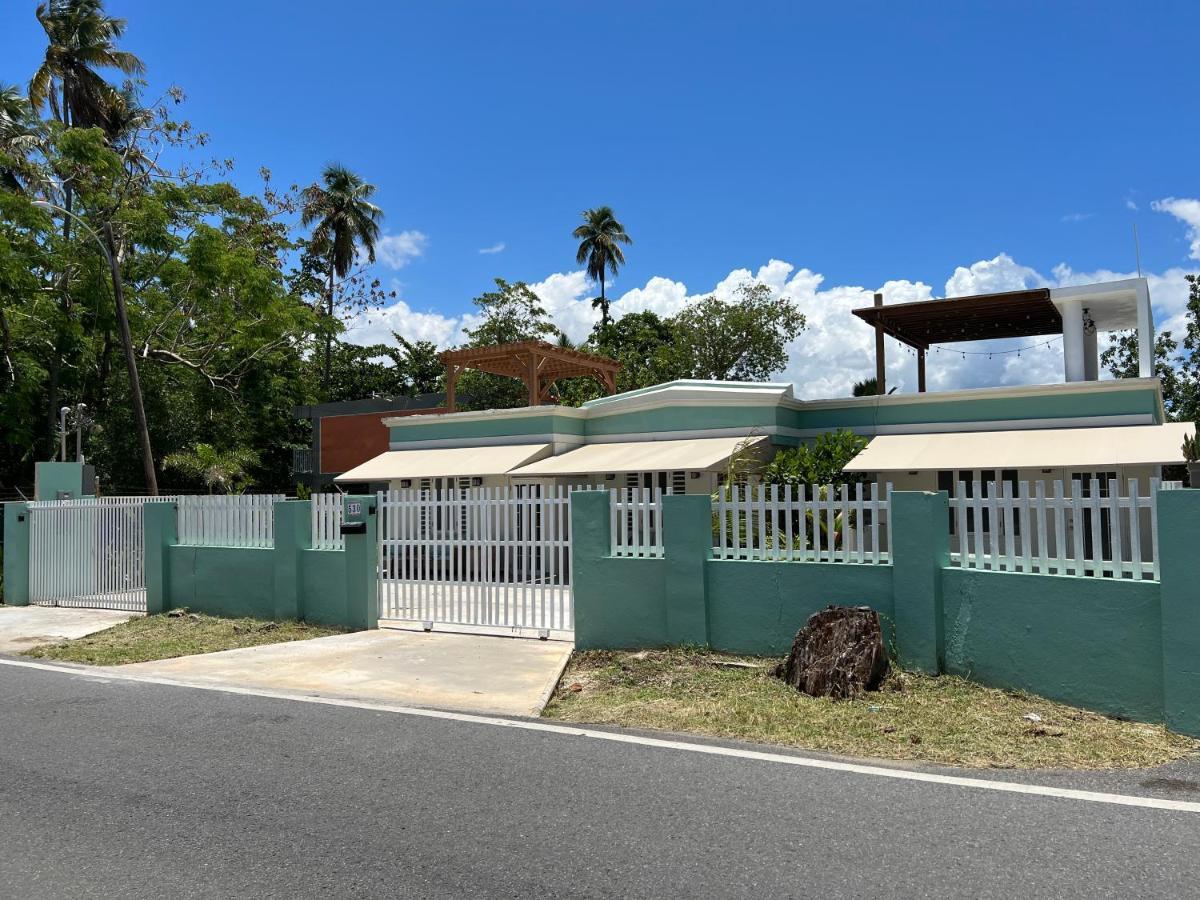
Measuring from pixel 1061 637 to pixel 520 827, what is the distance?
14.1ft

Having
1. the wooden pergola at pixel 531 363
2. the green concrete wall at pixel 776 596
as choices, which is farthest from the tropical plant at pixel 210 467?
the green concrete wall at pixel 776 596

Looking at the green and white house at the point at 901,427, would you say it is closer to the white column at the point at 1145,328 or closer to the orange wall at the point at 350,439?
the white column at the point at 1145,328

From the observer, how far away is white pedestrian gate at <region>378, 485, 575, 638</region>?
10148 mm

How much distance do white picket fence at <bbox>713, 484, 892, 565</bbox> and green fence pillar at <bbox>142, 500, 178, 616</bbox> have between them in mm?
8246

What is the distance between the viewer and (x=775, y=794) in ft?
16.7

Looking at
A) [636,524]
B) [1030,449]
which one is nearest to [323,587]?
[636,524]

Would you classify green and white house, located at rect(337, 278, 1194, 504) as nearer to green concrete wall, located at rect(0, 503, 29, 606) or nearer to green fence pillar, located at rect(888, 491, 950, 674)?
green concrete wall, located at rect(0, 503, 29, 606)

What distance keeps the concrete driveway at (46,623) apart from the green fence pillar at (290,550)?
8.29ft

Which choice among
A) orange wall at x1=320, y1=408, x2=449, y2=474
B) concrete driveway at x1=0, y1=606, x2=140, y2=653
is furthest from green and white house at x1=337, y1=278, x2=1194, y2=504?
concrete driveway at x1=0, y1=606, x2=140, y2=653

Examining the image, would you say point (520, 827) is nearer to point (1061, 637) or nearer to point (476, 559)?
point (1061, 637)

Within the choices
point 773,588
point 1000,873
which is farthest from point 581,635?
point 1000,873

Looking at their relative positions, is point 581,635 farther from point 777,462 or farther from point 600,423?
point 600,423

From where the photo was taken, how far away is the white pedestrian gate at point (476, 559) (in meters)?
10.1

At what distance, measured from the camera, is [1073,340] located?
1845 cm
